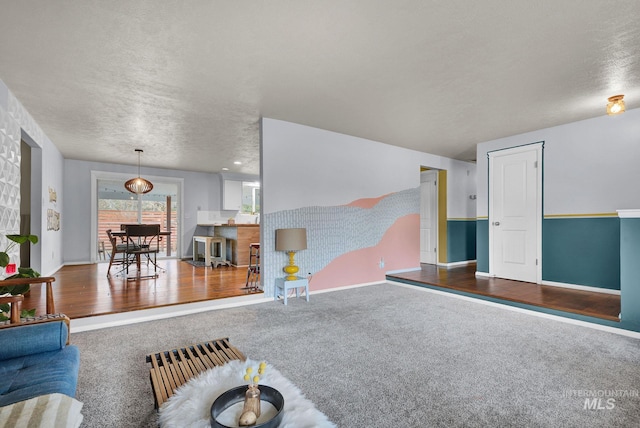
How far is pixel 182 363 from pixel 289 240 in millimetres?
2406

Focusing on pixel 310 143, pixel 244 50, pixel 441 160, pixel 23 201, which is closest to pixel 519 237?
pixel 441 160

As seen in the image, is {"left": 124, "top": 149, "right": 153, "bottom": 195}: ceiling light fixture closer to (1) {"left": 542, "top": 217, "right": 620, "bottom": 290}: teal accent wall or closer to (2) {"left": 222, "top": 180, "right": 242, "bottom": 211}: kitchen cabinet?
(2) {"left": 222, "top": 180, "right": 242, "bottom": 211}: kitchen cabinet

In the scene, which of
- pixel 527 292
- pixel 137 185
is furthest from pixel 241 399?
pixel 137 185

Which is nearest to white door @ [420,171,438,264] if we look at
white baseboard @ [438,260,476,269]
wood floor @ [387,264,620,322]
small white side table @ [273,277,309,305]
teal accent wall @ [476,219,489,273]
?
white baseboard @ [438,260,476,269]

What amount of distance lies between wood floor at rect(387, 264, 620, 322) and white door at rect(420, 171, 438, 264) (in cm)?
122

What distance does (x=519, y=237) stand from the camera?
495 centimetres

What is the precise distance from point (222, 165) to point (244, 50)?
5254 millimetres

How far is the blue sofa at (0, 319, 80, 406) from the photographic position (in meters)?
1.30

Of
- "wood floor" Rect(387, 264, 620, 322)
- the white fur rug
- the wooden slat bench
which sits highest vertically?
the white fur rug

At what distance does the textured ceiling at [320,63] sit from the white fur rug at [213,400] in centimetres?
223

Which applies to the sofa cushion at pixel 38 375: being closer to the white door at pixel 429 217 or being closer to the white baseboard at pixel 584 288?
the white baseboard at pixel 584 288

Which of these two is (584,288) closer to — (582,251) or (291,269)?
(582,251)

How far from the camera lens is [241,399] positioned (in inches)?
51.4

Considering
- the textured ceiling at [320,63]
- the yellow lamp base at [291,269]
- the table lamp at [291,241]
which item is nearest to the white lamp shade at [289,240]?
the table lamp at [291,241]
